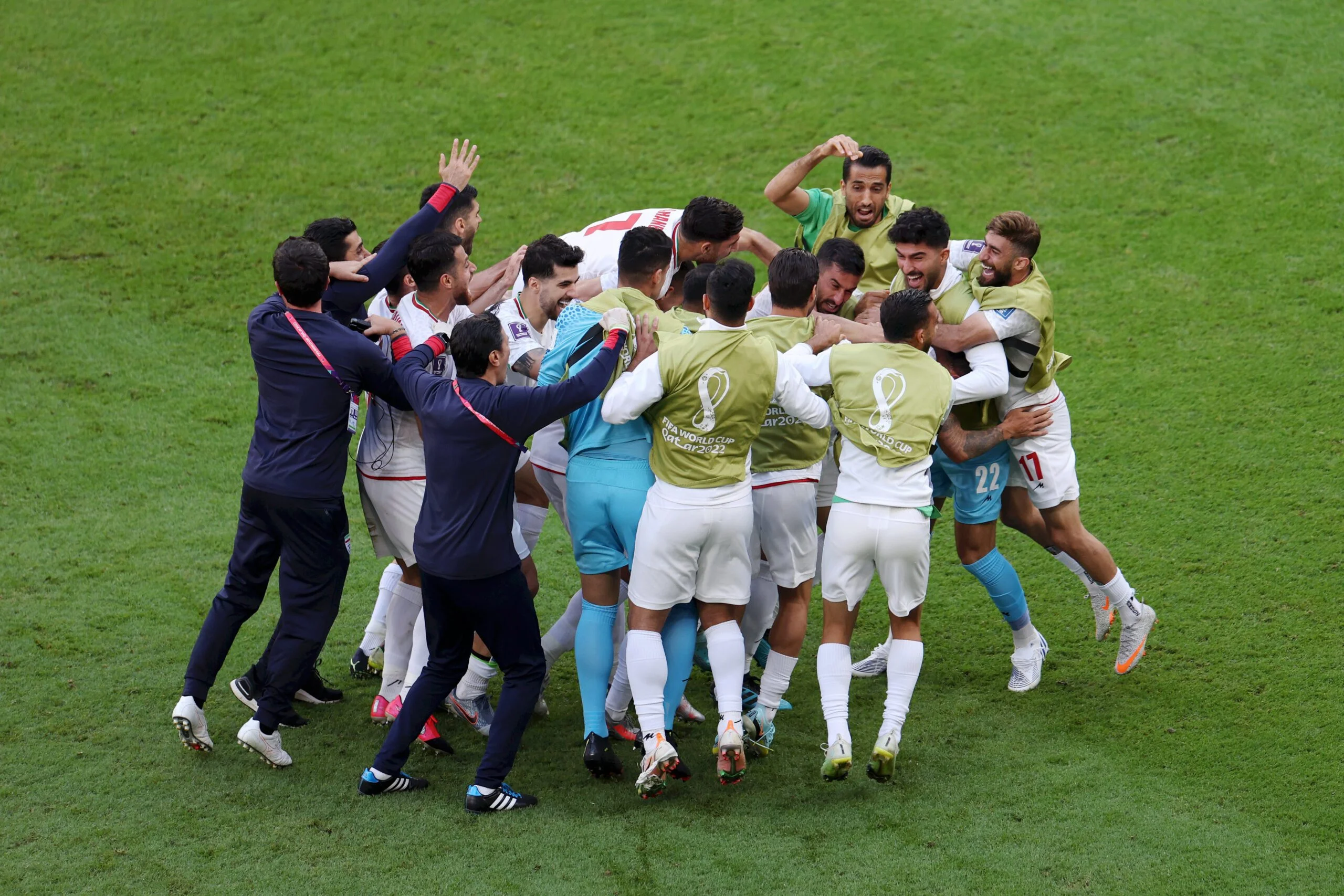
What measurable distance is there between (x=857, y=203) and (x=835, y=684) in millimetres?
2339

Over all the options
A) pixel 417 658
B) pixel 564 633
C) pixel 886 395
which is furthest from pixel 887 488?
pixel 417 658

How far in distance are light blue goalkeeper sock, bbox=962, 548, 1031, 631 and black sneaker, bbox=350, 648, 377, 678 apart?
2.75 meters

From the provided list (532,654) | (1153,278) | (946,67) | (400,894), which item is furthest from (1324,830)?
(946,67)

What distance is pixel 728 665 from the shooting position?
4625mm

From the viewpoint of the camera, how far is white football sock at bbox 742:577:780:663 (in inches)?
205

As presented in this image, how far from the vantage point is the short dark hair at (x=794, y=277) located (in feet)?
15.4

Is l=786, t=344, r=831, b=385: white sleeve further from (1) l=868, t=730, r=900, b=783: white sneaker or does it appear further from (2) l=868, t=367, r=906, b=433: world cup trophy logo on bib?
(1) l=868, t=730, r=900, b=783: white sneaker

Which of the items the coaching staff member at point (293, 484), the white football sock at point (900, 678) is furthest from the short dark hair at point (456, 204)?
the white football sock at point (900, 678)

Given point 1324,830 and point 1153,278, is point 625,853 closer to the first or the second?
point 1324,830

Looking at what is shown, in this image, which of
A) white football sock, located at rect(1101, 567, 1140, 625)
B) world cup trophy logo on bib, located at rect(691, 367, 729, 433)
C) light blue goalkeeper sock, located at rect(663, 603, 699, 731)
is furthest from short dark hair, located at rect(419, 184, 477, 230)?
white football sock, located at rect(1101, 567, 1140, 625)

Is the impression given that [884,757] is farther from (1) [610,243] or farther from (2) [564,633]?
(1) [610,243]

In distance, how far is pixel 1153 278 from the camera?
29.6 ft

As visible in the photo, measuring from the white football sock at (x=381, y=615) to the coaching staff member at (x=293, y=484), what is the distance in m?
0.68

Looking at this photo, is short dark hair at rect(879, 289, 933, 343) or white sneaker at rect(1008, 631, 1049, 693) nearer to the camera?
short dark hair at rect(879, 289, 933, 343)
